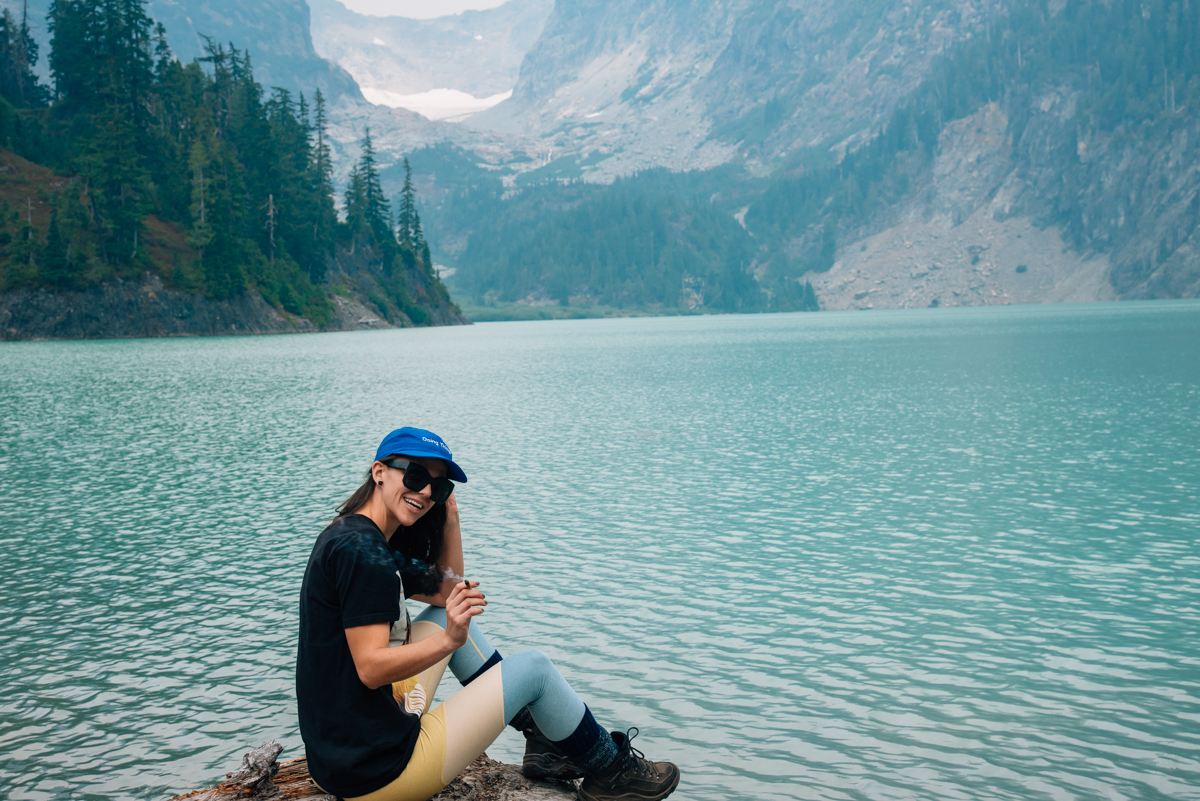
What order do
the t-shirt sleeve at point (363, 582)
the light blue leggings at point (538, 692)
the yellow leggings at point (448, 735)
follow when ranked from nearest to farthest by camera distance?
the t-shirt sleeve at point (363, 582)
the yellow leggings at point (448, 735)
the light blue leggings at point (538, 692)

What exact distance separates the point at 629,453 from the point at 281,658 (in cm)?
1769

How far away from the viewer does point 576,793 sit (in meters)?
7.39

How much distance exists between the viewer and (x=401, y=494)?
6.10 metres

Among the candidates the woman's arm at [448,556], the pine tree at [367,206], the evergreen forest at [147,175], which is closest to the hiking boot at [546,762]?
the woman's arm at [448,556]

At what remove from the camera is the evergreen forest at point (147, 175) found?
112 m

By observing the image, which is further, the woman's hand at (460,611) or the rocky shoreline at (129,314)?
the rocky shoreline at (129,314)

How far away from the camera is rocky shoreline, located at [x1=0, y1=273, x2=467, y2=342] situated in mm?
106250

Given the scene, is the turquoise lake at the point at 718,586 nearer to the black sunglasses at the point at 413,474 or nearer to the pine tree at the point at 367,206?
the black sunglasses at the point at 413,474

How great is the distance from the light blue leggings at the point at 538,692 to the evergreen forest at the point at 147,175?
392 feet

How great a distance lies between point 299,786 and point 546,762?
1.92 meters

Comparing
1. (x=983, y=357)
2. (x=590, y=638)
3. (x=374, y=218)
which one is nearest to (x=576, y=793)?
(x=590, y=638)

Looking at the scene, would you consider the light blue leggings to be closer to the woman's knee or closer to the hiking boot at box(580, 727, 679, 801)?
the woman's knee

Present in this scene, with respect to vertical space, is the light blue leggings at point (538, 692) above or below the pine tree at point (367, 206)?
below

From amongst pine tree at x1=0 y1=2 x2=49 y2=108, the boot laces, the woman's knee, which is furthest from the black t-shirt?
pine tree at x1=0 y1=2 x2=49 y2=108
